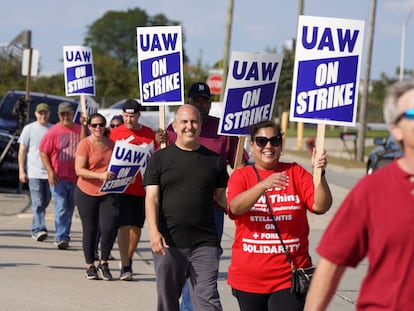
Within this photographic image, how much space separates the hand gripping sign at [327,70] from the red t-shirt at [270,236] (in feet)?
2.11

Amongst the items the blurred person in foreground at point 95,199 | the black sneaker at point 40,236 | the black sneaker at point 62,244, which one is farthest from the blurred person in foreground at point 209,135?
the black sneaker at point 40,236

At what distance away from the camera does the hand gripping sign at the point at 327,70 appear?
6676 mm

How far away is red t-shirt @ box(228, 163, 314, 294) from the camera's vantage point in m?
6.08

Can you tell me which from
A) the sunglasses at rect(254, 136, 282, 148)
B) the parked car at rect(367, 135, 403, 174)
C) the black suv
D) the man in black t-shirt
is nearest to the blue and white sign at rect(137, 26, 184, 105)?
the man in black t-shirt

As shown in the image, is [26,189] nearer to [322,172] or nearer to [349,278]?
[349,278]

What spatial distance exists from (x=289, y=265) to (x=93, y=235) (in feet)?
16.1

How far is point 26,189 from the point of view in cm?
1944

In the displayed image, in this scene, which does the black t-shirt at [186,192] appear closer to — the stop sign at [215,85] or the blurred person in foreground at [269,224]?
the blurred person in foreground at [269,224]

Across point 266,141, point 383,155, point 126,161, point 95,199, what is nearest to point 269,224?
point 266,141

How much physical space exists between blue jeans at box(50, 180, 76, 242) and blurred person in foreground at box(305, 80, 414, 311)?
9.07 meters

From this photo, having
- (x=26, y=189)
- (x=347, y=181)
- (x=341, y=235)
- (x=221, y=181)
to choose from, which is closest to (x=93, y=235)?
(x=221, y=181)

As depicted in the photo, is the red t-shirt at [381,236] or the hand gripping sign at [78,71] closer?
the red t-shirt at [381,236]

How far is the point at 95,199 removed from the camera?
10680mm

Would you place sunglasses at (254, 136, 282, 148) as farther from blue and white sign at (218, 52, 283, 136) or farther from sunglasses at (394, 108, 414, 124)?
sunglasses at (394, 108, 414, 124)
